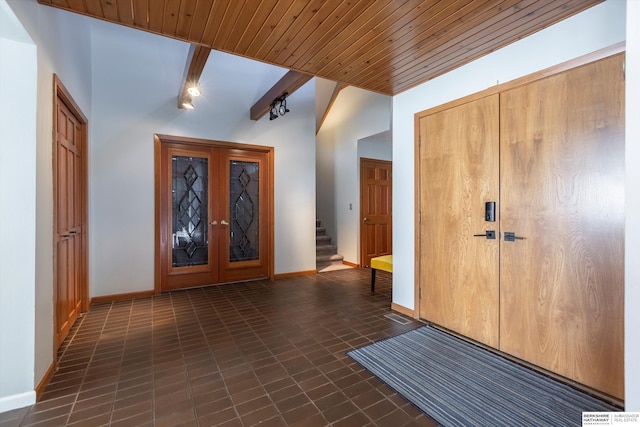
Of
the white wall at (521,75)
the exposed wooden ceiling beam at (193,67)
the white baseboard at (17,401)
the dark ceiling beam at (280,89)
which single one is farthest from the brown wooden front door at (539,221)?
the white baseboard at (17,401)

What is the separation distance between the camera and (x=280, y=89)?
3.74 m

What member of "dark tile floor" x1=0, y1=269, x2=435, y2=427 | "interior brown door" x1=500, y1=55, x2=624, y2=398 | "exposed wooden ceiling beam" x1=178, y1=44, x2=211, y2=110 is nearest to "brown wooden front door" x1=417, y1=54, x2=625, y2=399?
"interior brown door" x1=500, y1=55, x2=624, y2=398

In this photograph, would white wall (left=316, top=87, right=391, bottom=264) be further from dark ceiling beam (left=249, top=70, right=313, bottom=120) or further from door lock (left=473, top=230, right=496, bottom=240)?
door lock (left=473, top=230, right=496, bottom=240)

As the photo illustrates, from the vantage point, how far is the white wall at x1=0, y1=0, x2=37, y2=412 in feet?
5.58

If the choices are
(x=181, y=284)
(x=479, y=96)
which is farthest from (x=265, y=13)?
(x=181, y=284)

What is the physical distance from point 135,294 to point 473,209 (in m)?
4.24

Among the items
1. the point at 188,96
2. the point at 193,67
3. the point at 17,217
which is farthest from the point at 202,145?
the point at 17,217

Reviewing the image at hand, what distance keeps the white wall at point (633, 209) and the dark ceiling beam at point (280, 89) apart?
2.53 meters

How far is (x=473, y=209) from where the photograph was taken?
2.57m

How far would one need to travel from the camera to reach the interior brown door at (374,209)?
5812 millimetres

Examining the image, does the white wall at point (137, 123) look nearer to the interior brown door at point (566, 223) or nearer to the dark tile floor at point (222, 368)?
the dark tile floor at point (222, 368)

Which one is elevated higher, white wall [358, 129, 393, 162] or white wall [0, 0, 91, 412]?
white wall [358, 129, 393, 162]

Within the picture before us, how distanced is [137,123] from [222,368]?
3.43 m

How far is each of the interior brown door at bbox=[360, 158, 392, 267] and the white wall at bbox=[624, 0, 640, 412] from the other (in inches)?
179
